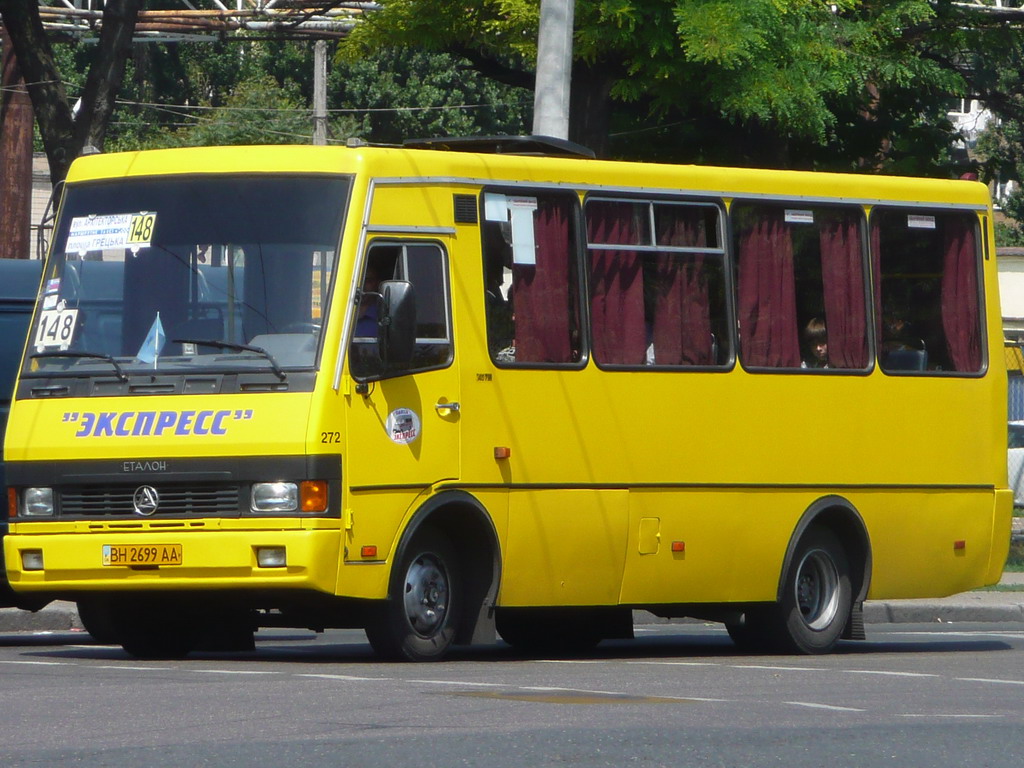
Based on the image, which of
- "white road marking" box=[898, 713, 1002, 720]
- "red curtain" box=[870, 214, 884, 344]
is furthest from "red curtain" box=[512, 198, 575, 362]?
"white road marking" box=[898, 713, 1002, 720]

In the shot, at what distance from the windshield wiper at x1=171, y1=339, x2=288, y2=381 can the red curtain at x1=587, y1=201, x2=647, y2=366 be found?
210 cm

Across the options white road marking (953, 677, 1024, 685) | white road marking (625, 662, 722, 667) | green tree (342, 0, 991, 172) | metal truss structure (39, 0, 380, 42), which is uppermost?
metal truss structure (39, 0, 380, 42)

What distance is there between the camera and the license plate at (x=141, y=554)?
10.8m

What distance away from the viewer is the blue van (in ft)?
42.2

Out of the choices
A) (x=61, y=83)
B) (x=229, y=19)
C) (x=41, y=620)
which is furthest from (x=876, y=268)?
(x=229, y=19)

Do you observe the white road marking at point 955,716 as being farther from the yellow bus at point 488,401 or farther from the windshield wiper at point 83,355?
the windshield wiper at point 83,355

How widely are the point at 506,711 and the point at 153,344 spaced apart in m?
3.50

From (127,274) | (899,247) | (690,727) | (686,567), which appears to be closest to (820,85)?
(899,247)

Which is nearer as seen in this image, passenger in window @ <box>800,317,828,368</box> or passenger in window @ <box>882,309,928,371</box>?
passenger in window @ <box>800,317,828,368</box>

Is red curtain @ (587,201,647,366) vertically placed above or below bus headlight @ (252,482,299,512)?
above

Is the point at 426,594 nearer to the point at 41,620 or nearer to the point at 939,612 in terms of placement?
the point at 41,620

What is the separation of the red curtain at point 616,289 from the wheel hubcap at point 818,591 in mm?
1923

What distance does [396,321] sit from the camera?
1099cm

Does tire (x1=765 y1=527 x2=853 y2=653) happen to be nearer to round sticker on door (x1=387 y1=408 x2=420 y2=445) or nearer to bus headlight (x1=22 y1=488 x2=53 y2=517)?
round sticker on door (x1=387 y1=408 x2=420 y2=445)
